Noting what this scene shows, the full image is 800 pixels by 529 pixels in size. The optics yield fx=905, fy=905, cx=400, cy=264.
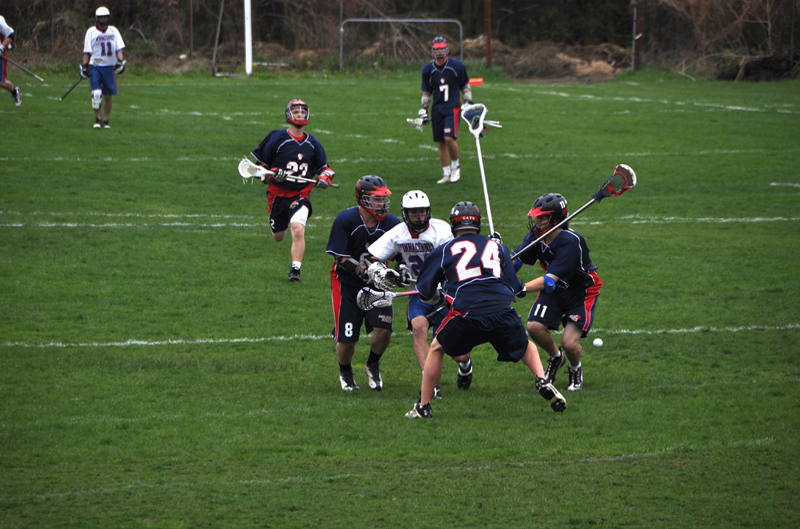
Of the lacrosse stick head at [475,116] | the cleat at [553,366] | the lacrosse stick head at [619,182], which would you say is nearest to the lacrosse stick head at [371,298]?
the cleat at [553,366]

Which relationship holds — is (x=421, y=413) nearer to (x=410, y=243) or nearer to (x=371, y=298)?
(x=371, y=298)

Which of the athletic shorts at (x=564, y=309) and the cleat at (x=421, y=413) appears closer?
the cleat at (x=421, y=413)

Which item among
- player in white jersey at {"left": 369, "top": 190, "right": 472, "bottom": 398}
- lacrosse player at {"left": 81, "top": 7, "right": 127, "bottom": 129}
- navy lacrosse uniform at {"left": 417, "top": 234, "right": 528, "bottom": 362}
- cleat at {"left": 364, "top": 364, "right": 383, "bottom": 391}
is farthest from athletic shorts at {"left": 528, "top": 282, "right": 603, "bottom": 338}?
lacrosse player at {"left": 81, "top": 7, "right": 127, "bottom": 129}

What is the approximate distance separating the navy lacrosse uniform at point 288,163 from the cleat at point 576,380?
16.3 feet

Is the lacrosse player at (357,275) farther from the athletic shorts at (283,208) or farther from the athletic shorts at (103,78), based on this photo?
the athletic shorts at (103,78)

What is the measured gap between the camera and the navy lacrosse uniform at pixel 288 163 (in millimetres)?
11672

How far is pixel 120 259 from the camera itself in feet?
39.2

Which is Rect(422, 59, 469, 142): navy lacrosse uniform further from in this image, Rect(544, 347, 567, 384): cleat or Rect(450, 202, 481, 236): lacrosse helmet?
Rect(450, 202, 481, 236): lacrosse helmet

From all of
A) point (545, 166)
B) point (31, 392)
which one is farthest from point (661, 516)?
point (545, 166)

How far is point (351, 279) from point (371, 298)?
1.76 feet

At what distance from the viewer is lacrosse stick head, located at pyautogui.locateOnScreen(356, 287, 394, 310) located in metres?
7.37

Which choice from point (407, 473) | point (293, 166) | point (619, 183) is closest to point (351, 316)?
point (407, 473)

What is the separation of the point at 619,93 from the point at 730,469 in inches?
919

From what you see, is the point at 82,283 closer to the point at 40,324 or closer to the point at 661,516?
the point at 40,324
